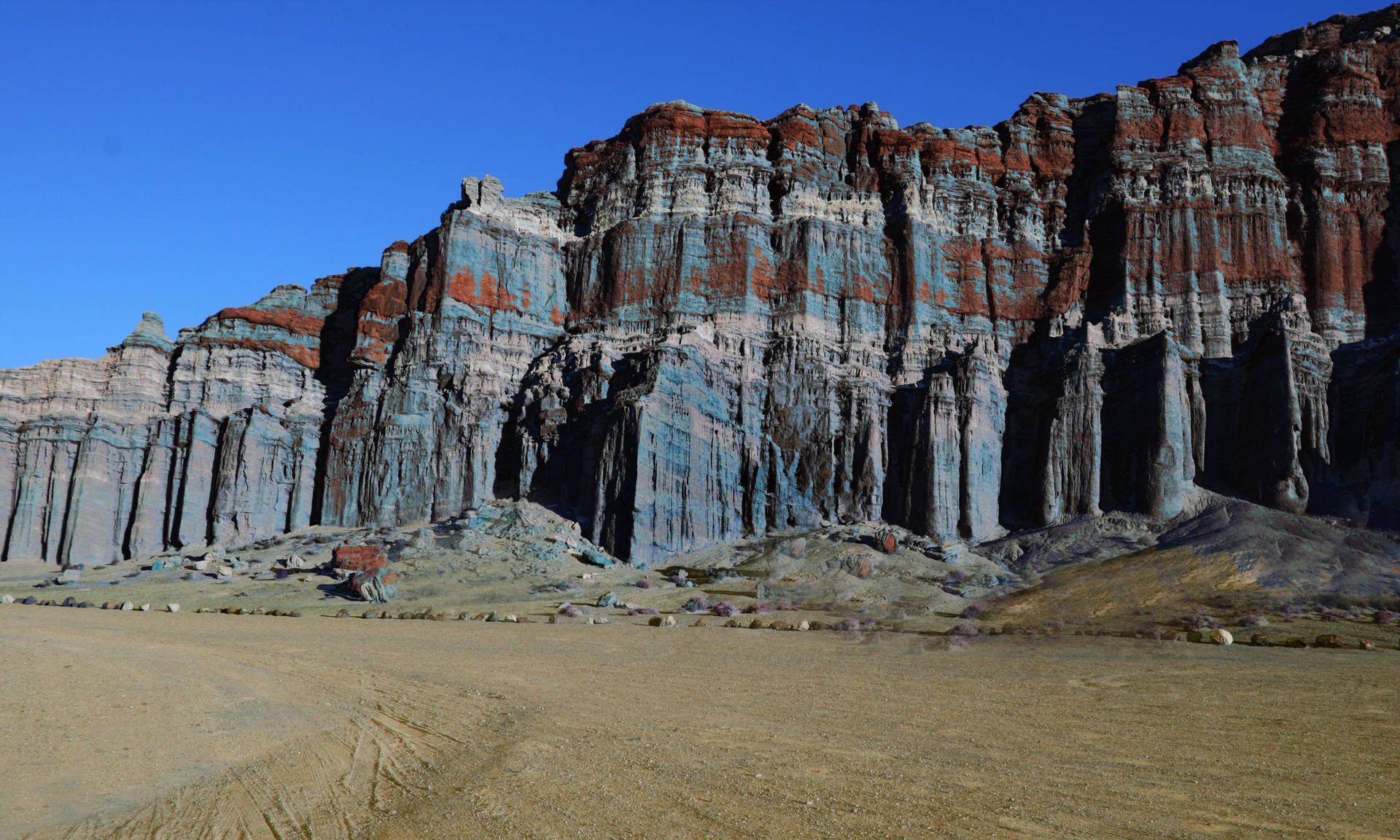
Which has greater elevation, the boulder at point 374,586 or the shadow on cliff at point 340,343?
the shadow on cliff at point 340,343

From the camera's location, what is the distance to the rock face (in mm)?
54094

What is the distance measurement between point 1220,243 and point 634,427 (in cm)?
4092

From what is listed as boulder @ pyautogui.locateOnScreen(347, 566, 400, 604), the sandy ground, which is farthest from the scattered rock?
the sandy ground

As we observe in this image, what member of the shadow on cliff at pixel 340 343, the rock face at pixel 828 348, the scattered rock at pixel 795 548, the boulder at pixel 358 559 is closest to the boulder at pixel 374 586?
the boulder at pixel 358 559

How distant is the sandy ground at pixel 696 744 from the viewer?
10.7 m

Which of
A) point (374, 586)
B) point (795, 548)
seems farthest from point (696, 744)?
point (795, 548)

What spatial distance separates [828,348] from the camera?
63.1 m

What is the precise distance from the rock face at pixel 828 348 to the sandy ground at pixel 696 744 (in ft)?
99.5

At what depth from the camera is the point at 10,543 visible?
60.2 m

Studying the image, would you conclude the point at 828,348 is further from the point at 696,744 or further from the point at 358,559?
the point at 696,744

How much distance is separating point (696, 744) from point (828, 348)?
50530mm

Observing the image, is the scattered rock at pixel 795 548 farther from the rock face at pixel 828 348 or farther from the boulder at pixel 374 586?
the boulder at pixel 374 586

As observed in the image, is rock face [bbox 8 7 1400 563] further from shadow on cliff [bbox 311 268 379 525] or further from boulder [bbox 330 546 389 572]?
boulder [bbox 330 546 389 572]

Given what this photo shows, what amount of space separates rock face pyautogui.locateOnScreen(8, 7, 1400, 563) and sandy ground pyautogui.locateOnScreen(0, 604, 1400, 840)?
30325mm
